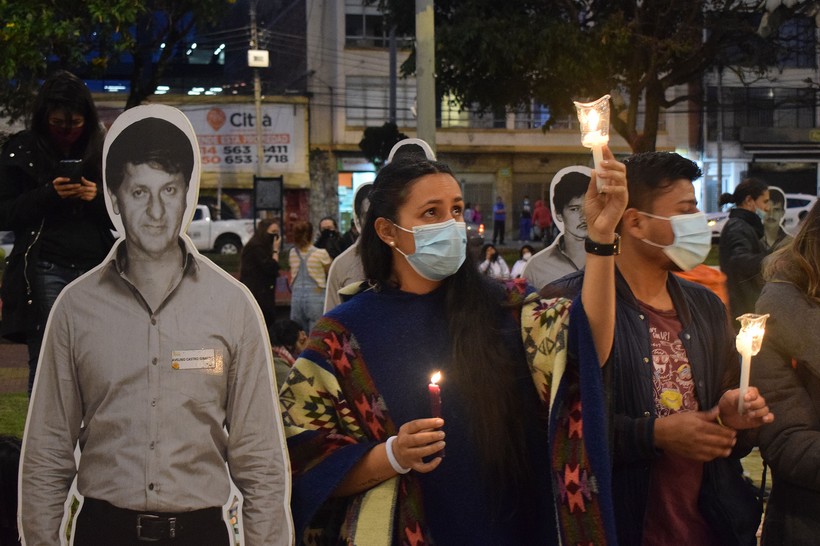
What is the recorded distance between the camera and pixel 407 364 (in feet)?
10.2

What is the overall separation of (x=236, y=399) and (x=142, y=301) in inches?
14.8

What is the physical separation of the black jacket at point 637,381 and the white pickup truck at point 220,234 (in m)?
28.4

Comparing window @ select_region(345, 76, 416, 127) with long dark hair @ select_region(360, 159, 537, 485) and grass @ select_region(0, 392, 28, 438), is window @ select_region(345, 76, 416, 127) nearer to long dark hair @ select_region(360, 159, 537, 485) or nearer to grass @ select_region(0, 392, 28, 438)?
grass @ select_region(0, 392, 28, 438)

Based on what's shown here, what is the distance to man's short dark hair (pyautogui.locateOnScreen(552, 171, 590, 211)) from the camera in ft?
22.1

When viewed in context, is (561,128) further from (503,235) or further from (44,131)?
(44,131)

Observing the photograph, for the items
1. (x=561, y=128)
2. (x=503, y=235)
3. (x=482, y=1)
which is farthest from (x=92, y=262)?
(x=561, y=128)

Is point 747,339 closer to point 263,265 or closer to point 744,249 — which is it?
point 744,249

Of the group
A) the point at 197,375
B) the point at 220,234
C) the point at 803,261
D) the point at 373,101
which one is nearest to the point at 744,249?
the point at 803,261

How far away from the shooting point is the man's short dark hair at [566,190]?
6.72m

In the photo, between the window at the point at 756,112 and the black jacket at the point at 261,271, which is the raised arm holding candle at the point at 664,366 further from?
the window at the point at 756,112

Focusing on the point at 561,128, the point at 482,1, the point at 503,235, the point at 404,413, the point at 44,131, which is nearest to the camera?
the point at 404,413

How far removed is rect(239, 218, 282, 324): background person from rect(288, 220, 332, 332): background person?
0.84ft

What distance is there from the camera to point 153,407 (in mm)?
3082

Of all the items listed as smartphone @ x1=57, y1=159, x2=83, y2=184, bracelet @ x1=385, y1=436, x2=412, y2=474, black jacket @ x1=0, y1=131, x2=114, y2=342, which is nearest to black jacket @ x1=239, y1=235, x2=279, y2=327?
black jacket @ x1=0, y1=131, x2=114, y2=342
